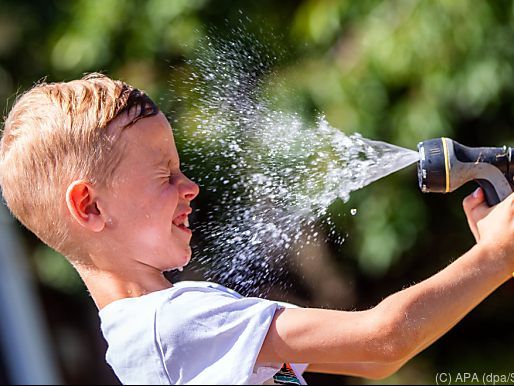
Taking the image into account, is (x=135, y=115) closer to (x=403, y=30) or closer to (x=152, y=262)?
(x=152, y=262)

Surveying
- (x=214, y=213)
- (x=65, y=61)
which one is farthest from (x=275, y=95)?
(x=65, y=61)

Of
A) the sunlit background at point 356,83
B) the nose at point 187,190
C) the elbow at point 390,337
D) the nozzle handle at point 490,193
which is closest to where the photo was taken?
the elbow at point 390,337

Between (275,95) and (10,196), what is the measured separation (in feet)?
4.42

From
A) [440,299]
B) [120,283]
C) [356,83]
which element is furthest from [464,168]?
[356,83]

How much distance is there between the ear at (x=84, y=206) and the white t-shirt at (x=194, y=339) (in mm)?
212

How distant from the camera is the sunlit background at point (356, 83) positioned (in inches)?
131

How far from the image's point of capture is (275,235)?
2.48 metres

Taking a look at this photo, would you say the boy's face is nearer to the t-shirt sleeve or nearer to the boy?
the boy

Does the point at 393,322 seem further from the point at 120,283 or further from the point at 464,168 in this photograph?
the point at 120,283

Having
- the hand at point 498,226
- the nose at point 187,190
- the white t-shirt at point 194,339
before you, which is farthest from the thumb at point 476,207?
the nose at point 187,190

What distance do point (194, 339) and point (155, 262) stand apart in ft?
0.77

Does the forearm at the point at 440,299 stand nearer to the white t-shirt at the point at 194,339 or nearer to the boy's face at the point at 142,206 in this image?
the white t-shirt at the point at 194,339

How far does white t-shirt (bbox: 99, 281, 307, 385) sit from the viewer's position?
5.55 feet

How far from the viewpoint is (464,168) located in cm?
181
